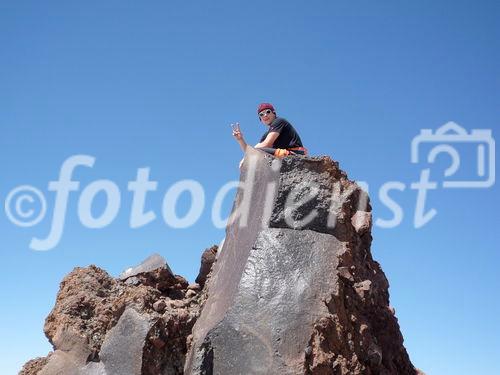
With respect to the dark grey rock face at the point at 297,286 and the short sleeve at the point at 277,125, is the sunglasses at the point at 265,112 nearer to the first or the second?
the short sleeve at the point at 277,125

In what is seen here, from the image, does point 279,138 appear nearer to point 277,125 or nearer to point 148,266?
point 277,125

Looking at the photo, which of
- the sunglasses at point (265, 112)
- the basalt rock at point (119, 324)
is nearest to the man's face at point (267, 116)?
the sunglasses at point (265, 112)

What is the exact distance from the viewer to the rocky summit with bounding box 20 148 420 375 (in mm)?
6941

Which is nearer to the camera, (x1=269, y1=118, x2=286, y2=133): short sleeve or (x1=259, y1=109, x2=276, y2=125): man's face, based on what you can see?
(x1=269, y1=118, x2=286, y2=133): short sleeve

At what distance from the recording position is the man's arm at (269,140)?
28.7ft

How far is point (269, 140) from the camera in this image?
8.77m

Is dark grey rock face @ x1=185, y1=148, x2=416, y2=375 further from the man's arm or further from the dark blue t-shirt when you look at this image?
the dark blue t-shirt

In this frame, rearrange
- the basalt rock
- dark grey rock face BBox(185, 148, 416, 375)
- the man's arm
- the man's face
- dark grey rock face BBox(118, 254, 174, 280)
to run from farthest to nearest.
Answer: dark grey rock face BBox(118, 254, 174, 280) < the man's face < the man's arm < the basalt rock < dark grey rock face BBox(185, 148, 416, 375)

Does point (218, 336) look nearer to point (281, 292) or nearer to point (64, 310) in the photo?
point (281, 292)

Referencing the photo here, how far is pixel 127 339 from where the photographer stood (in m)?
8.29

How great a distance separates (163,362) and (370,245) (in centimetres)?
318

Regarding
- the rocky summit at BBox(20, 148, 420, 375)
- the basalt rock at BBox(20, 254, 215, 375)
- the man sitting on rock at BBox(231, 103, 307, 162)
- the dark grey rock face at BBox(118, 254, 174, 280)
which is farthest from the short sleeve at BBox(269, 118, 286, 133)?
the dark grey rock face at BBox(118, 254, 174, 280)

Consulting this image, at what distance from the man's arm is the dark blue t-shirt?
0.05m

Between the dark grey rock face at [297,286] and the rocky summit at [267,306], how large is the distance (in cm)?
1
